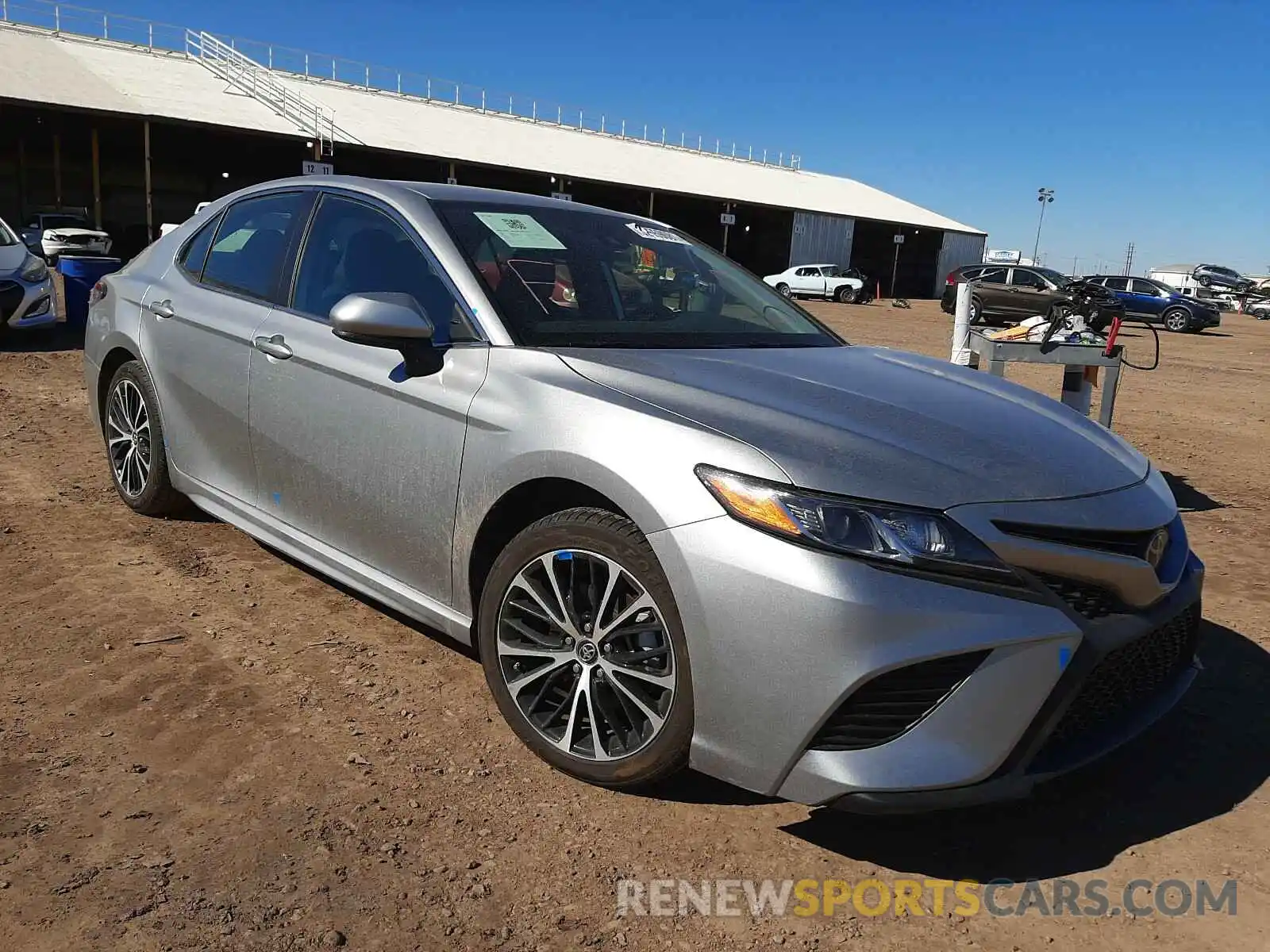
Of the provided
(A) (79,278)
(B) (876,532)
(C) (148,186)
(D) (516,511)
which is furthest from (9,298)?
(C) (148,186)

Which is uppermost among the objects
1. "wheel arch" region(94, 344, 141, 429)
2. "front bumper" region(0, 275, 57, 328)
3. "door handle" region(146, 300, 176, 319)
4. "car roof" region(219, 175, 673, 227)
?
"car roof" region(219, 175, 673, 227)

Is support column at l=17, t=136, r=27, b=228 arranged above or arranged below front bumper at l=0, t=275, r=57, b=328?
above

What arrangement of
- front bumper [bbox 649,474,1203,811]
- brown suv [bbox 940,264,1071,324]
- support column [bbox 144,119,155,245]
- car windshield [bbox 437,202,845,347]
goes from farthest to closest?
1. support column [bbox 144,119,155,245]
2. brown suv [bbox 940,264,1071,324]
3. car windshield [bbox 437,202,845,347]
4. front bumper [bbox 649,474,1203,811]

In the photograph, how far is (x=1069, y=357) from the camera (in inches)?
239

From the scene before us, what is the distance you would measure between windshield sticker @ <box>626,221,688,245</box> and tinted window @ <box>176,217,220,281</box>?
6.20 ft

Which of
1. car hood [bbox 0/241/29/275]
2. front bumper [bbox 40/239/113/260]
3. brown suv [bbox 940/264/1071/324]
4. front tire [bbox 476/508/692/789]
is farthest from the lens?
brown suv [bbox 940/264/1071/324]

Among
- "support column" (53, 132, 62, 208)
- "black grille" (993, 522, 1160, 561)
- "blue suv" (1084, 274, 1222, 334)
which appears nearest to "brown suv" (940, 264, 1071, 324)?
"blue suv" (1084, 274, 1222, 334)

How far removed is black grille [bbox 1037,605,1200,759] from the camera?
238 centimetres

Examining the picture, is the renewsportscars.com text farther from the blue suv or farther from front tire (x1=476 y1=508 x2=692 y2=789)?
the blue suv

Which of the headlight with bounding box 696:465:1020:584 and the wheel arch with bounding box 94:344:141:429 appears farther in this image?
the wheel arch with bounding box 94:344:141:429

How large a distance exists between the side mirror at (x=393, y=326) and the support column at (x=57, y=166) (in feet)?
123

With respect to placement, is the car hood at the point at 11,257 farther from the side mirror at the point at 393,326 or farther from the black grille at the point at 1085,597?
the black grille at the point at 1085,597

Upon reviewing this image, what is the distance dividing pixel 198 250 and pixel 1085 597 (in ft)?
12.7

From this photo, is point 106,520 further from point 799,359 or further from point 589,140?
point 589,140
